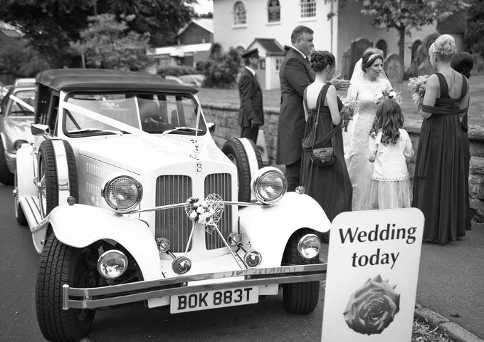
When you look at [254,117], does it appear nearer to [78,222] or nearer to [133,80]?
[133,80]

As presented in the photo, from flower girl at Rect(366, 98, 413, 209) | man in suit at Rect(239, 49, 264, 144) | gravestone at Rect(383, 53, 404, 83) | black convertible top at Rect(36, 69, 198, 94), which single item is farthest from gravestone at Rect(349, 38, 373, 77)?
black convertible top at Rect(36, 69, 198, 94)

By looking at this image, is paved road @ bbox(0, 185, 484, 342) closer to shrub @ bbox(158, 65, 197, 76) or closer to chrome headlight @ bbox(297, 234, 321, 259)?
chrome headlight @ bbox(297, 234, 321, 259)

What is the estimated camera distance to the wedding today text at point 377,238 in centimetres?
304

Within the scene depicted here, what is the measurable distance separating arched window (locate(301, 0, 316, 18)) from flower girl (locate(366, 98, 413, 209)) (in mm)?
29396

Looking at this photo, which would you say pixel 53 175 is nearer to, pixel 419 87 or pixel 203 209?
pixel 203 209

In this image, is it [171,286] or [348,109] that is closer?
[171,286]

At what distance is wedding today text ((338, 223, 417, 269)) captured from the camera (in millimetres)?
3045

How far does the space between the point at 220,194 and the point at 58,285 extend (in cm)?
140

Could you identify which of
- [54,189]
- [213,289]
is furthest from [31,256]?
[213,289]

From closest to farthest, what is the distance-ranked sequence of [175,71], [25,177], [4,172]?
1. [25,177]
2. [4,172]
3. [175,71]

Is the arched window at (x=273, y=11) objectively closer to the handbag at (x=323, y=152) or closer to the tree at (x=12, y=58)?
the tree at (x=12, y=58)

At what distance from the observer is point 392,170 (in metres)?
6.19

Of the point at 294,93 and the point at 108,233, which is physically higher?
the point at 294,93

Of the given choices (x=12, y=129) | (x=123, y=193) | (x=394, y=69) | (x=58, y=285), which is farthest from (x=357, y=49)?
(x=58, y=285)
